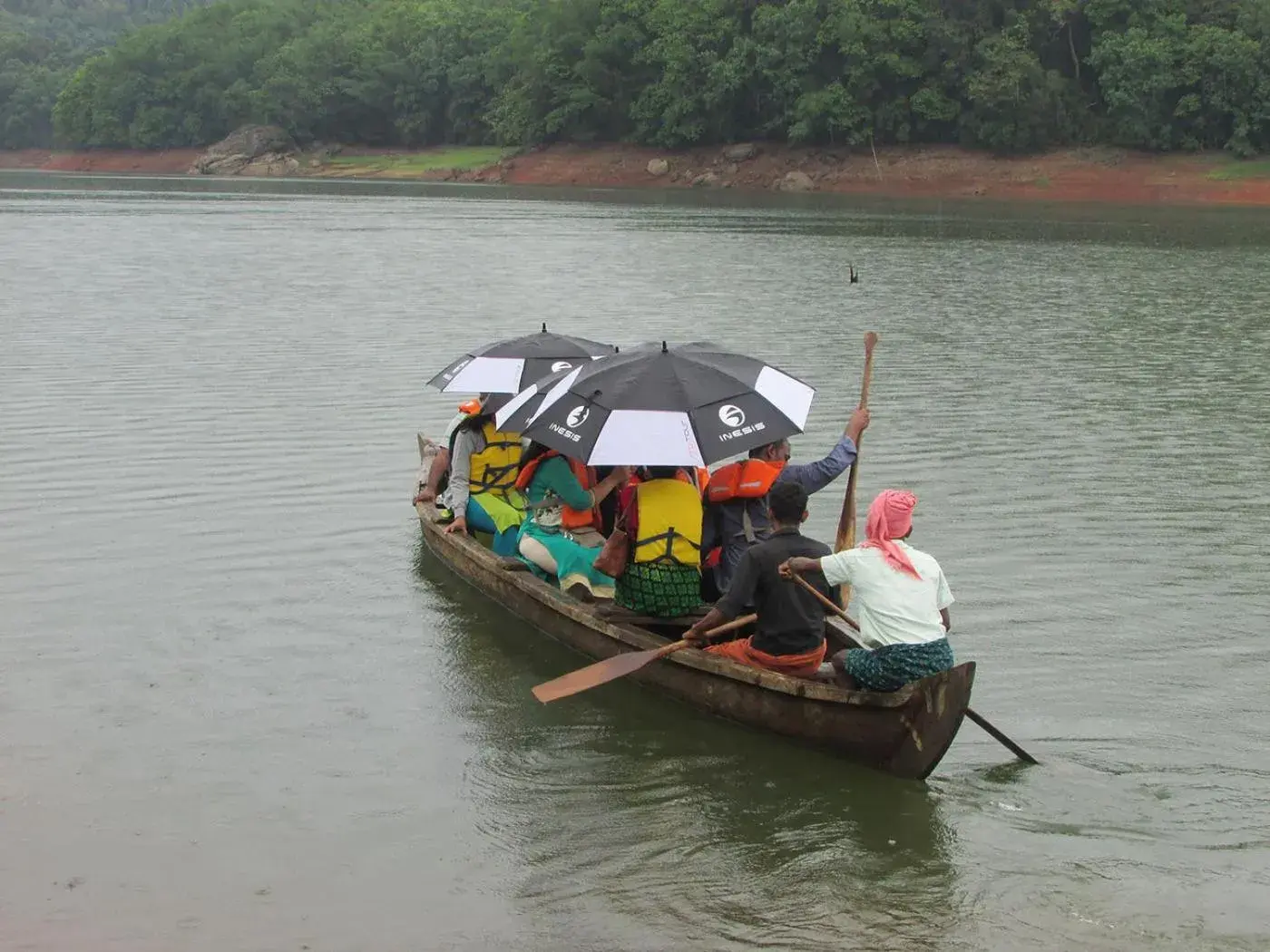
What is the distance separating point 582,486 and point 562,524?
334 millimetres

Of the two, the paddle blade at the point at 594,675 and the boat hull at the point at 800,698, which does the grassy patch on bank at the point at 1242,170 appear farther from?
the paddle blade at the point at 594,675

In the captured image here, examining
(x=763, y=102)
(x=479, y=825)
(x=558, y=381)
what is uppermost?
(x=763, y=102)

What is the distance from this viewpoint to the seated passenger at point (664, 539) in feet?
30.1

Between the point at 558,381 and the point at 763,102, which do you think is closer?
the point at 558,381

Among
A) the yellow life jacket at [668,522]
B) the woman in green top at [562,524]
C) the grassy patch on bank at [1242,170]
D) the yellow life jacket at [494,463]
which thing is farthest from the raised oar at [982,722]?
the grassy patch on bank at [1242,170]

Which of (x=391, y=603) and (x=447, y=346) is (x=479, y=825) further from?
(x=447, y=346)

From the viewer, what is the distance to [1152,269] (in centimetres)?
3344

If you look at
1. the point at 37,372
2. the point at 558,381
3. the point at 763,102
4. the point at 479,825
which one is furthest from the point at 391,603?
the point at 763,102

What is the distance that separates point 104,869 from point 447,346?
16244 millimetres

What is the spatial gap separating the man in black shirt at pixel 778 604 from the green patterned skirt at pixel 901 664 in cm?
55

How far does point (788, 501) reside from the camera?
26.5 ft

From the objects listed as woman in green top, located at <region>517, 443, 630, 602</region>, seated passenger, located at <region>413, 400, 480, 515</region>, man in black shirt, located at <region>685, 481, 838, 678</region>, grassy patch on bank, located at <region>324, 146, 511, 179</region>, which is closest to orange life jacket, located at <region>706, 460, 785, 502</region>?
man in black shirt, located at <region>685, 481, 838, 678</region>

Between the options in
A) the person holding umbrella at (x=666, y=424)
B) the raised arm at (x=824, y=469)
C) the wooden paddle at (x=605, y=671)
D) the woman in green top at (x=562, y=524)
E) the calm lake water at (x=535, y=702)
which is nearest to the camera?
the calm lake water at (x=535, y=702)

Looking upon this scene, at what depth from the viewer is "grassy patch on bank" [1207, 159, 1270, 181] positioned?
62.5 m
